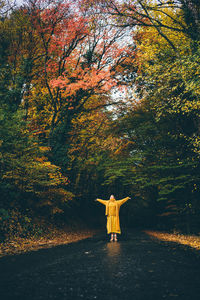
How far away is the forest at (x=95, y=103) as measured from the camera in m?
13.3

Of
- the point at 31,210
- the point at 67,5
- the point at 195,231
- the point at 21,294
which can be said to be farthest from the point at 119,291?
the point at 67,5

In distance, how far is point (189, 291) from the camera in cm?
410

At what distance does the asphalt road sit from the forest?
229 inches

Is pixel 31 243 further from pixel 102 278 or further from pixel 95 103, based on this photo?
pixel 95 103

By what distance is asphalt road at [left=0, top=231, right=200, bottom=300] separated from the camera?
13.2 feet

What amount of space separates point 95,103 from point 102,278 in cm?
1619

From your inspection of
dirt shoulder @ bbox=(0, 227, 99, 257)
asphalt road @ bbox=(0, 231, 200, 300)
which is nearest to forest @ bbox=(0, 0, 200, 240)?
dirt shoulder @ bbox=(0, 227, 99, 257)

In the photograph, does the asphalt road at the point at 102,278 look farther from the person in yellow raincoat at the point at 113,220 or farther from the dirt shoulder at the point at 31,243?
the person in yellow raincoat at the point at 113,220

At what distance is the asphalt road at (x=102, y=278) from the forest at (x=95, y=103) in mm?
5812

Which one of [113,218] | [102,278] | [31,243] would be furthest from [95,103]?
[102,278]

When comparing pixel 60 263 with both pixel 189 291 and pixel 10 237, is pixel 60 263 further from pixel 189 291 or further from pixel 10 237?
pixel 10 237

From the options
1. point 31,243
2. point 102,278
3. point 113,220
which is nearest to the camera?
point 102,278

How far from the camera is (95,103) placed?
65.7ft

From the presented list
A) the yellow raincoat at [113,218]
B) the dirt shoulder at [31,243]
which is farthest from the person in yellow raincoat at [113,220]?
the dirt shoulder at [31,243]
